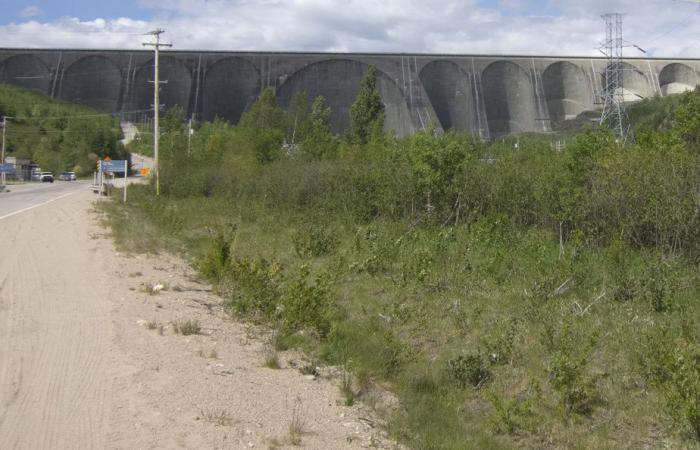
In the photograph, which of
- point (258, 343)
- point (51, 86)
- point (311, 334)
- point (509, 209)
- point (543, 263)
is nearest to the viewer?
point (258, 343)

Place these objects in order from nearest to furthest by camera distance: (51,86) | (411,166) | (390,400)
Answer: (390,400)
(411,166)
(51,86)

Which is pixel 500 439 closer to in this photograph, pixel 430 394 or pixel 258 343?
pixel 430 394

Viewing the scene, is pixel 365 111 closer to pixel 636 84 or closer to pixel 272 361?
pixel 636 84

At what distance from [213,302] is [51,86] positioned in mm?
63808

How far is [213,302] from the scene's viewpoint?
10586 mm

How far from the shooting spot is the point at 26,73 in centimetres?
6906

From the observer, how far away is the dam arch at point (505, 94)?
69.9 metres

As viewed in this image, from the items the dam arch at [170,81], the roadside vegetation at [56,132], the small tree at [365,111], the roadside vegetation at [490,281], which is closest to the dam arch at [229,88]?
the dam arch at [170,81]

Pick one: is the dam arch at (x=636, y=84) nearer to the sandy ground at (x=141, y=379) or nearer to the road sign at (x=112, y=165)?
the road sign at (x=112, y=165)

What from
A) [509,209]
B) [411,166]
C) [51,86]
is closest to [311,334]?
[509,209]

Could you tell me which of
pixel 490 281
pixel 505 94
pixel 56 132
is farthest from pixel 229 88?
pixel 490 281

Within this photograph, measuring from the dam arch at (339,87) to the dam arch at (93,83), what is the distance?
1491 centimetres

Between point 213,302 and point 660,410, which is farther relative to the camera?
point 213,302

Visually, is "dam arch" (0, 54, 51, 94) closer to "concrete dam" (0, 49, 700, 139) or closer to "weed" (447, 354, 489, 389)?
"concrete dam" (0, 49, 700, 139)
